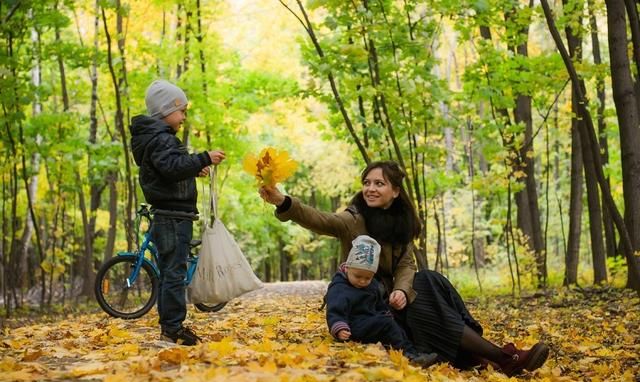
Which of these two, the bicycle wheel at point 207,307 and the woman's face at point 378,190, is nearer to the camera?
the woman's face at point 378,190

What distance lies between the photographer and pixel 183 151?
4680 mm

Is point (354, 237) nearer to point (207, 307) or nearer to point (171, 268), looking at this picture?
point (171, 268)

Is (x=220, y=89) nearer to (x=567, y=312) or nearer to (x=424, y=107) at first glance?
(x=424, y=107)

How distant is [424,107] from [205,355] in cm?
672

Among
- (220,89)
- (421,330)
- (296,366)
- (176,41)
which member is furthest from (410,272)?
(176,41)

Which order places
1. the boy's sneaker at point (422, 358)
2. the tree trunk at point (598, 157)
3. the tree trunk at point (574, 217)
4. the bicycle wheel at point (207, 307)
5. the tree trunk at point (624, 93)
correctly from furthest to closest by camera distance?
the tree trunk at point (574, 217) → the bicycle wheel at point (207, 307) → the tree trunk at point (624, 93) → the tree trunk at point (598, 157) → the boy's sneaker at point (422, 358)

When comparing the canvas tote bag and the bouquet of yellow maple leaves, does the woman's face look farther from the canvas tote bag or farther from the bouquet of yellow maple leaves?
the canvas tote bag

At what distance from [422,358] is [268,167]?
152cm

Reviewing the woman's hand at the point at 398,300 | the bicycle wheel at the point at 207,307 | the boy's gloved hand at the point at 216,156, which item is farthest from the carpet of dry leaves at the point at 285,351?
the boy's gloved hand at the point at 216,156

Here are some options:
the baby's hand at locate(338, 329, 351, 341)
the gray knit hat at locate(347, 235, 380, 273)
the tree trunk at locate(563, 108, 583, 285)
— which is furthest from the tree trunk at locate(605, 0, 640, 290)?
the tree trunk at locate(563, 108, 583, 285)

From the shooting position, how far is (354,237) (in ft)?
16.0

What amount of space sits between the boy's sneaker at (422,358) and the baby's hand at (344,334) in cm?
39

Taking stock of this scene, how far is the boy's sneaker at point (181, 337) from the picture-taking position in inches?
185

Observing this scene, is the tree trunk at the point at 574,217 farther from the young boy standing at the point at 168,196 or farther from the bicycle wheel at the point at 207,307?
the young boy standing at the point at 168,196
